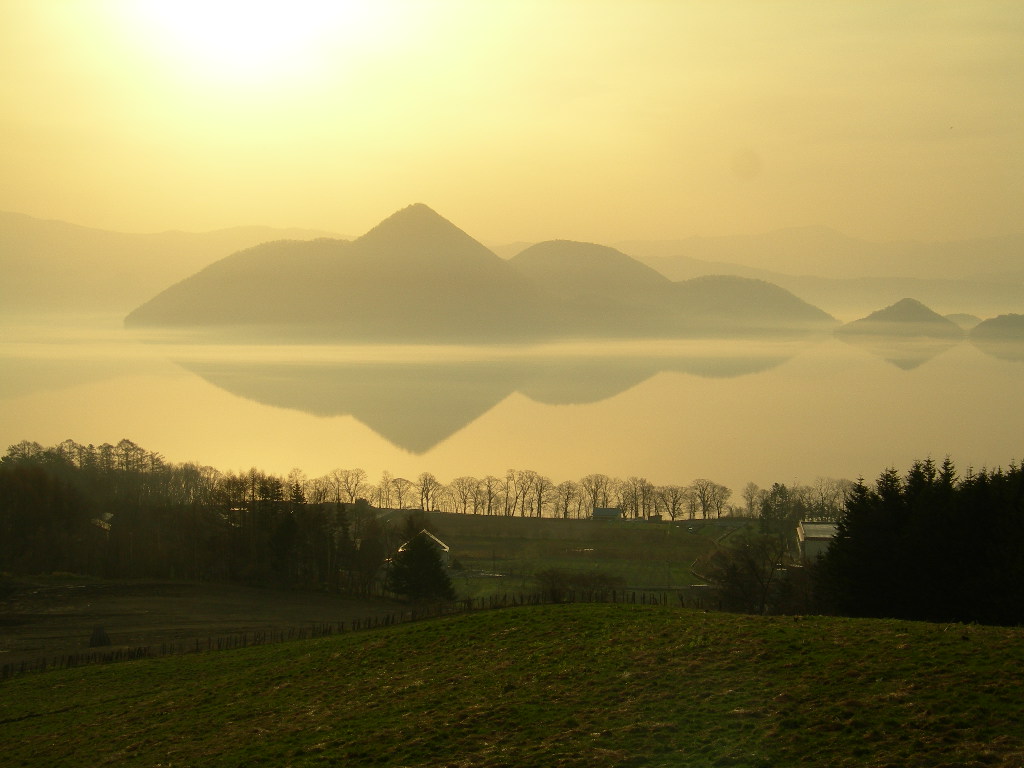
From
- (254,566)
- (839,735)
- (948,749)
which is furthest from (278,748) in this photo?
(254,566)

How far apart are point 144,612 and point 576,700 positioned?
15.3 metres

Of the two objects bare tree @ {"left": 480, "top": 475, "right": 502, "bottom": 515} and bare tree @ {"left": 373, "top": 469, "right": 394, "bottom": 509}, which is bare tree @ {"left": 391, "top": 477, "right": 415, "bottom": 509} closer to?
bare tree @ {"left": 373, "top": 469, "right": 394, "bottom": 509}

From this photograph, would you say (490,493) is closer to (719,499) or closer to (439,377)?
(719,499)

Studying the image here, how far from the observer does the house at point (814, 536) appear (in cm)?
2808

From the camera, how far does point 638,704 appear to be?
894 cm

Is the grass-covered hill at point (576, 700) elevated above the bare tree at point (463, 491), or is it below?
below

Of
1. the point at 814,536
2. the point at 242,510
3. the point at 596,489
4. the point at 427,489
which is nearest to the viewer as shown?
the point at 242,510

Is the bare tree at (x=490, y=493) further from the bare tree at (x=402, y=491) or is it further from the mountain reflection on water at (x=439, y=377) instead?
the mountain reflection on water at (x=439, y=377)

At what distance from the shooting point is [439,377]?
336 ft

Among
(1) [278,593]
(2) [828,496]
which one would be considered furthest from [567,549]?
(2) [828,496]

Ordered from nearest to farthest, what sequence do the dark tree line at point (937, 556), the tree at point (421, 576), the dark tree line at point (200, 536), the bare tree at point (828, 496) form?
the dark tree line at point (937, 556) → the tree at point (421, 576) → the dark tree line at point (200, 536) → the bare tree at point (828, 496)

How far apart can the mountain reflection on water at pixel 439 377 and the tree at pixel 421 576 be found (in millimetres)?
30981

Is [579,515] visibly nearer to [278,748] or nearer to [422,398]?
[278,748]

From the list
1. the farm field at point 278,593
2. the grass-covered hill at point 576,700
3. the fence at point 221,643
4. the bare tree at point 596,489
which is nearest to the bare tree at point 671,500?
the bare tree at point 596,489
